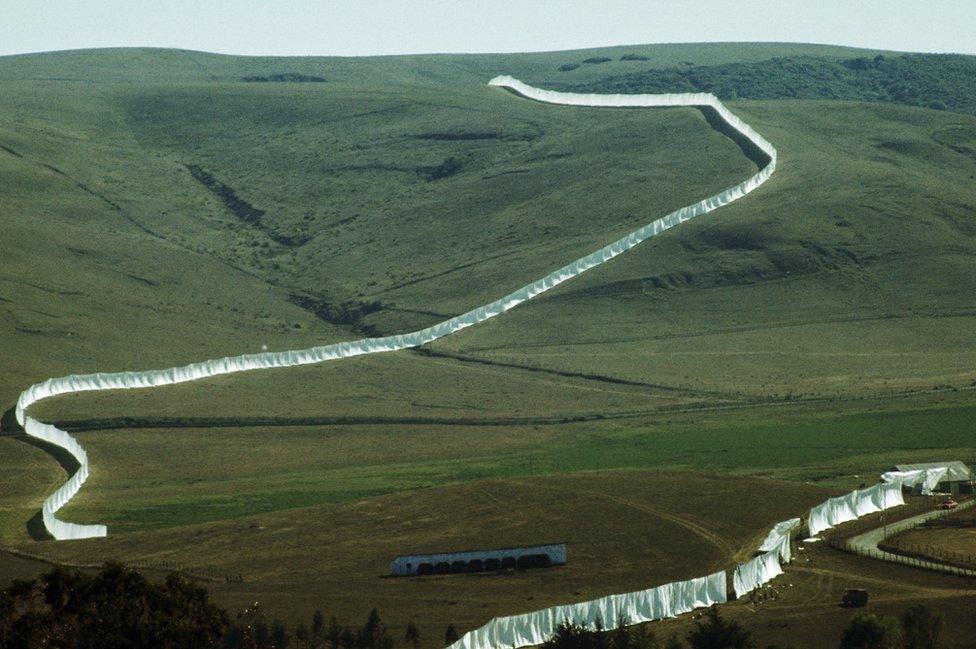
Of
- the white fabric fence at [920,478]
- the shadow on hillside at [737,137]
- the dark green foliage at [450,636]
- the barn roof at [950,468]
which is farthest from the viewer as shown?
the shadow on hillside at [737,137]

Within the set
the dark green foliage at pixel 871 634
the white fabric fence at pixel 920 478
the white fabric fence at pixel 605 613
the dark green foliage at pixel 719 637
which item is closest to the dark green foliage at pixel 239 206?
the white fabric fence at pixel 920 478

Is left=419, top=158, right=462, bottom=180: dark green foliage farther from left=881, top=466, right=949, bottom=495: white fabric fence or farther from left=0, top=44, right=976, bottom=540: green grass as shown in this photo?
left=881, top=466, right=949, bottom=495: white fabric fence

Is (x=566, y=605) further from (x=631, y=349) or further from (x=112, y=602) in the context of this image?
(x=631, y=349)

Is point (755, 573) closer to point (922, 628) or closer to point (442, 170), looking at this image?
point (922, 628)

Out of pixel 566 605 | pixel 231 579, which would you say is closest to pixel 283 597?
pixel 231 579

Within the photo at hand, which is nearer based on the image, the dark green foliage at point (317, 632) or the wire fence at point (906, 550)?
the dark green foliage at point (317, 632)

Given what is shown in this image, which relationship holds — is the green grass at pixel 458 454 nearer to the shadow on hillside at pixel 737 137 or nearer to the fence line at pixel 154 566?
the fence line at pixel 154 566
